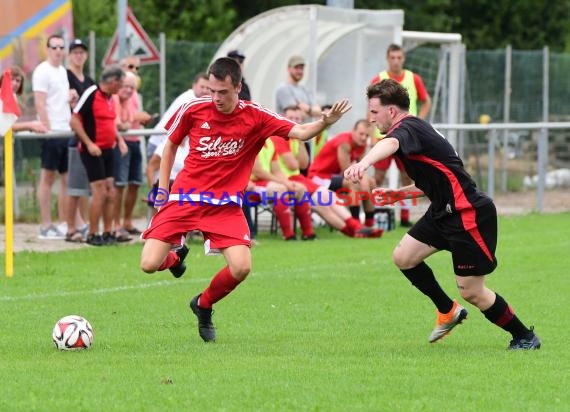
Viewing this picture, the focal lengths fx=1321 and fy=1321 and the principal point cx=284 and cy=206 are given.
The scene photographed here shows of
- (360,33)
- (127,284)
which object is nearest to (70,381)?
(127,284)

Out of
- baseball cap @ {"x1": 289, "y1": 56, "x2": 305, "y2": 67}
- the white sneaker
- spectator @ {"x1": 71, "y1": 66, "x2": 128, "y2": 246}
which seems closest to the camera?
spectator @ {"x1": 71, "y1": 66, "x2": 128, "y2": 246}

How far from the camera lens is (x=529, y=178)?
22.9 meters

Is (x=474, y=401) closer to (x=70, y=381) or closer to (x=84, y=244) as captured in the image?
(x=70, y=381)

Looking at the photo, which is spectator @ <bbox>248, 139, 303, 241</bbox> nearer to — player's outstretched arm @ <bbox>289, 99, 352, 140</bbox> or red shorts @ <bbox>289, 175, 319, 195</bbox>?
red shorts @ <bbox>289, 175, 319, 195</bbox>

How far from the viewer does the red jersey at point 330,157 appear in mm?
17562

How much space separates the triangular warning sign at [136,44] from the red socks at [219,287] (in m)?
10.3

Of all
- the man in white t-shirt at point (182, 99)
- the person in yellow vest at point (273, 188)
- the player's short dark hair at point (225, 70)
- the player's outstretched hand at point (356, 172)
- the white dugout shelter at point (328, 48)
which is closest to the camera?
the player's outstretched hand at point (356, 172)

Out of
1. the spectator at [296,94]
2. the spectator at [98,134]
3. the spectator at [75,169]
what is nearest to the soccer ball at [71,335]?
the spectator at [98,134]

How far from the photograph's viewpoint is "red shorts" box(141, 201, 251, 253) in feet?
30.3

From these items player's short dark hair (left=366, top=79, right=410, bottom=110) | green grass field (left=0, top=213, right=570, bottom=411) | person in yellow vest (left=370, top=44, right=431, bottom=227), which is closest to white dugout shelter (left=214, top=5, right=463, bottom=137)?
person in yellow vest (left=370, top=44, right=431, bottom=227)

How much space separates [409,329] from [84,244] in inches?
263

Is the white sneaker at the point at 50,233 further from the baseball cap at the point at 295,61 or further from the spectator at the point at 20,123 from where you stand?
the baseball cap at the point at 295,61

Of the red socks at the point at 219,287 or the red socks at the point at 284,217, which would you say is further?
the red socks at the point at 284,217

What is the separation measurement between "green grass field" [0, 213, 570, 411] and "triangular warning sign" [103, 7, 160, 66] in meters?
4.80
